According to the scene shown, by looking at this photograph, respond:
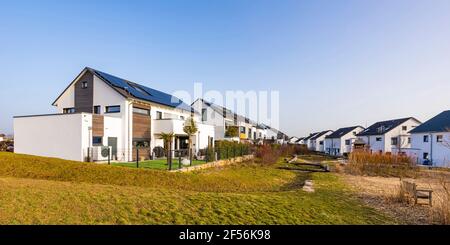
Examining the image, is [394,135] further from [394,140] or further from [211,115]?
[211,115]

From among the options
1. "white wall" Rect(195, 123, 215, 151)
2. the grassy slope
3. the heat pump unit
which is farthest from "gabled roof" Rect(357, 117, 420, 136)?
the heat pump unit

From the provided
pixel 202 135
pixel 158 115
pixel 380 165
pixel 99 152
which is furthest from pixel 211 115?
pixel 380 165

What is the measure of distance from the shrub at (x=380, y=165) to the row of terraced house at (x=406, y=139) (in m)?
1.49

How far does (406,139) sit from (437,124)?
11.1m

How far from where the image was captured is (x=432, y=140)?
31109mm

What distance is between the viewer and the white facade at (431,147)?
94.2 ft

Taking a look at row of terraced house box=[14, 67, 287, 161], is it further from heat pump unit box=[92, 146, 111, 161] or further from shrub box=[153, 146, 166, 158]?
shrub box=[153, 146, 166, 158]

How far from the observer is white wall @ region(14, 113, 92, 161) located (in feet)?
56.0

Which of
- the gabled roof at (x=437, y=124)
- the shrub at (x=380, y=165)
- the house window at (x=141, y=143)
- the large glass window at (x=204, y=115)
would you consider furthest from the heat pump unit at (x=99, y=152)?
the gabled roof at (x=437, y=124)

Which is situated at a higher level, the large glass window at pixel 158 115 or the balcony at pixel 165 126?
the large glass window at pixel 158 115

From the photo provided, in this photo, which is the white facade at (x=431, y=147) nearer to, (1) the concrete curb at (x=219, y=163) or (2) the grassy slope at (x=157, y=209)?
(1) the concrete curb at (x=219, y=163)

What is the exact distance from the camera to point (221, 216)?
244 inches

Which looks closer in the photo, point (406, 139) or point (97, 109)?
point (97, 109)
